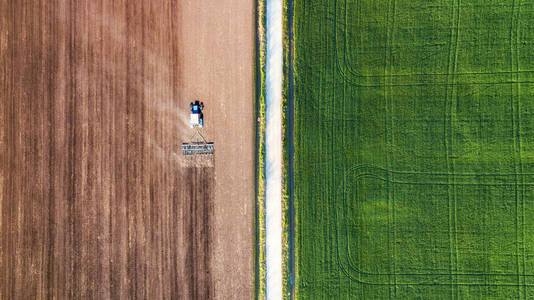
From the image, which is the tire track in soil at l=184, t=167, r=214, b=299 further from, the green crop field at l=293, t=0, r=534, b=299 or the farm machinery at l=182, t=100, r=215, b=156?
the green crop field at l=293, t=0, r=534, b=299

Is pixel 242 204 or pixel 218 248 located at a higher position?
pixel 242 204

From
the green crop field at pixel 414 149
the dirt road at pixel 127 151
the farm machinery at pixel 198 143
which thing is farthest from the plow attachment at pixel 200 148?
the green crop field at pixel 414 149

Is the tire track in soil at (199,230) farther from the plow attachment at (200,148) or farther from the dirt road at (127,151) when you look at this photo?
the plow attachment at (200,148)

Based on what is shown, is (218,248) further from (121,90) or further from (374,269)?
(121,90)

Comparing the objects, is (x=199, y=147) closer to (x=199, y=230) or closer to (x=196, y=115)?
(x=196, y=115)

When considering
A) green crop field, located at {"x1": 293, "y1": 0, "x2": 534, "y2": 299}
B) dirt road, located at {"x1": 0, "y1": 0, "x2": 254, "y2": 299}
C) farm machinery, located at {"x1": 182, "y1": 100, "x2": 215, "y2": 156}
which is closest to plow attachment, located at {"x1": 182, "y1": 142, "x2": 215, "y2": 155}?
farm machinery, located at {"x1": 182, "y1": 100, "x2": 215, "y2": 156}

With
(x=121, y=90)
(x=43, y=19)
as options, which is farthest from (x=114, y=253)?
(x=43, y=19)
